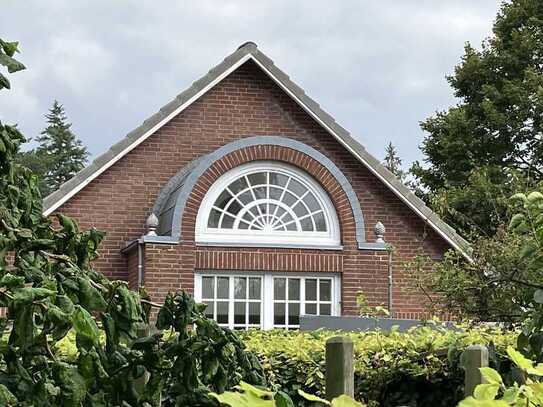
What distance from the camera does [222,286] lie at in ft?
46.4

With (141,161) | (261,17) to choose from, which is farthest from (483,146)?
(141,161)

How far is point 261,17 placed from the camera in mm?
18906

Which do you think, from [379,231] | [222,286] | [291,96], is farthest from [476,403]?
[291,96]

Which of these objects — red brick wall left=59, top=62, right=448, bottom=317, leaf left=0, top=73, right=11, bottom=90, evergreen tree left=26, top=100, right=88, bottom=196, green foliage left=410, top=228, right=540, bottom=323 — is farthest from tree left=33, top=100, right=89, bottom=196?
leaf left=0, top=73, right=11, bottom=90

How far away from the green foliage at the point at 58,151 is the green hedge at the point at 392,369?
51.9 meters

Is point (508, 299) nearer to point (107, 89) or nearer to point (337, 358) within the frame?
point (337, 358)

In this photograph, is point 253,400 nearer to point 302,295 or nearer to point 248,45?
point 302,295

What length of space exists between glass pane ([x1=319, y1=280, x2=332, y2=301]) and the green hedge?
9722mm

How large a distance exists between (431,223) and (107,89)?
2371cm

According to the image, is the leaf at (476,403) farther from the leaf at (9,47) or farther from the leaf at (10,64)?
the leaf at (9,47)

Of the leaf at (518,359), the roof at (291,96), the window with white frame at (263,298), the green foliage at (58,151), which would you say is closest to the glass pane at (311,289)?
the window with white frame at (263,298)

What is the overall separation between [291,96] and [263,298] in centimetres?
325

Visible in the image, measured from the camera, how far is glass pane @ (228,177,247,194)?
14375mm

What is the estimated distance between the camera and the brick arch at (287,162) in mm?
13914
